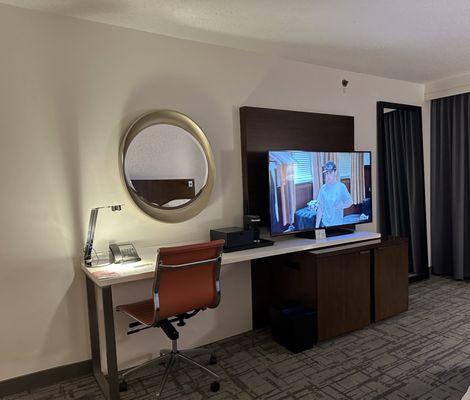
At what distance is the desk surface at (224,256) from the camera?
2125 mm

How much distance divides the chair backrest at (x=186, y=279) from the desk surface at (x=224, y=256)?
11 centimetres

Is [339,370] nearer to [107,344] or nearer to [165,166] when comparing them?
[107,344]

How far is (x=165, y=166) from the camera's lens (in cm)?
278

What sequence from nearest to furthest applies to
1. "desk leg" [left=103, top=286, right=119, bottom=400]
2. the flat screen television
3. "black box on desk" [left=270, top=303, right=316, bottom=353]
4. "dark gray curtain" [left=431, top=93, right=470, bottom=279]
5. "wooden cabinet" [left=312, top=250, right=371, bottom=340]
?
"desk leg" [left=103, top=286, right=119, bottom=400] < "black box on desk" [left=270, top=303, right=316, bottom=353] < "wooden cabinet" [left=312, top=250, right=371, bottom=340] < the flat screen television < "dark gray curtain" [left=431, top=93, right=470, bottom=279]

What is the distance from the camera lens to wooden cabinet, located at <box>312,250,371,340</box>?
113 inches

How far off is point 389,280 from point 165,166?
2218mm

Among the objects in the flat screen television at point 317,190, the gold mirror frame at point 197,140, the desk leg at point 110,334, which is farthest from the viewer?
the flat screen television at point 317,190

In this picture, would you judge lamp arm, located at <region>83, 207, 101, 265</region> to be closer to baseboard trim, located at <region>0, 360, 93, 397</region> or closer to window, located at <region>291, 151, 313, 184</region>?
baseboard trim, located at <region>0, 360, 93, 397</region>

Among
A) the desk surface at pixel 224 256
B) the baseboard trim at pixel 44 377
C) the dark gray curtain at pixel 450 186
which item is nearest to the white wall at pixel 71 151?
the baseboard trim at pixel 44 377

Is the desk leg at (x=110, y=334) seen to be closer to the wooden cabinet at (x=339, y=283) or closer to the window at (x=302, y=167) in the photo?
the wooden cabinet at (x=339, y=283)

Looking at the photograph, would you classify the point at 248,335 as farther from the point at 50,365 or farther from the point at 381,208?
the point at 381,208

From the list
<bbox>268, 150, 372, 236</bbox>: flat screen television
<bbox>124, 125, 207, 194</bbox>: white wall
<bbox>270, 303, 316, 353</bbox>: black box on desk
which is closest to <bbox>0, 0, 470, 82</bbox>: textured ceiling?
<bbox>124, 125, 207, 194</bbox>: white wall

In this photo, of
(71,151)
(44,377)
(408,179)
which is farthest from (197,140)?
(408,179)

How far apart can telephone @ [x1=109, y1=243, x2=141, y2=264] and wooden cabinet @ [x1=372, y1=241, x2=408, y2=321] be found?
203 cm
